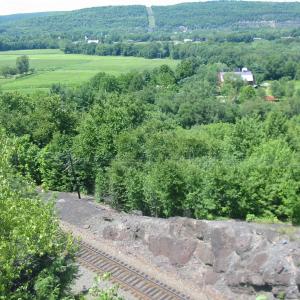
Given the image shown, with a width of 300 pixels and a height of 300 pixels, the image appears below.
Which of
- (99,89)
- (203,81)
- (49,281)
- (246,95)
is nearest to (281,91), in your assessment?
(246,95)

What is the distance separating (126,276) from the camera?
20.6 m

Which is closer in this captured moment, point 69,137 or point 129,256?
point 129,256

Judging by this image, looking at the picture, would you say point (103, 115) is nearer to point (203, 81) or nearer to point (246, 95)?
point (246, 95)

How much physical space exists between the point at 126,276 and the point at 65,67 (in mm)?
103428

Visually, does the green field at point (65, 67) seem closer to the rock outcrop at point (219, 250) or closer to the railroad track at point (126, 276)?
the rock outcrop at point (219, 250)

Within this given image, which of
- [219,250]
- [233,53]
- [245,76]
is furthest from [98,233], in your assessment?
[233,53]

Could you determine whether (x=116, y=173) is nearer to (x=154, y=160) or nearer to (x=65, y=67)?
(x=154, y=160)

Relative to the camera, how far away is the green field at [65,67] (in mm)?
93806

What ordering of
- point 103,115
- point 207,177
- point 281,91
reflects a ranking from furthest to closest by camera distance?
point 281,91 < point 103,115 < point 207,177

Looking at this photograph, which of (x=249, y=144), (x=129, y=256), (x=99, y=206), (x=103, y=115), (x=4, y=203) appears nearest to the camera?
(x=4, y=203)

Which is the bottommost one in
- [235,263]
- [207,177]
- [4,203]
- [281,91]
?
[281,91]

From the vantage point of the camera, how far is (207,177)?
24.9m

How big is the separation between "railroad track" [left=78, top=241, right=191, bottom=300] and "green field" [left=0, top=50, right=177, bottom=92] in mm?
65662

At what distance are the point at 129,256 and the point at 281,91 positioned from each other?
2702 inches
